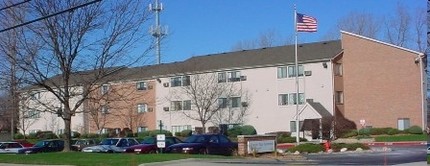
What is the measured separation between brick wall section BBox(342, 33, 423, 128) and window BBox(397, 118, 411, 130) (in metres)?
0.30

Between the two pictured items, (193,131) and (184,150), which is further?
(193,131)

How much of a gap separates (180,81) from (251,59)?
838 cm

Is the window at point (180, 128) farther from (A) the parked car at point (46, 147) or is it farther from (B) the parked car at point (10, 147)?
(B) the parked car at point (10, 147)

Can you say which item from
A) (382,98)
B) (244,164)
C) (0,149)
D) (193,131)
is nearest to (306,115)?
(382,98)

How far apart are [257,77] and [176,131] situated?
39.5ft

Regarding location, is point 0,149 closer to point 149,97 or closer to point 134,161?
point 134,161

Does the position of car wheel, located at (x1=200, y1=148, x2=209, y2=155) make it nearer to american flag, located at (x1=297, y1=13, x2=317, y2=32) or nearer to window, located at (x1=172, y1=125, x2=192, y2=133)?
american flag, located at (x1=297, y1=13, x2=317, y2=32)

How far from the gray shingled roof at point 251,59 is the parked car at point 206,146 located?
2524cm

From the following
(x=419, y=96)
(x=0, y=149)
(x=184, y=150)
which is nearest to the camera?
(x=184, y=150)

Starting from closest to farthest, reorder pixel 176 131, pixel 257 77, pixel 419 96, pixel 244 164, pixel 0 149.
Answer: pixel 244 164 → pixel 0 149 → pixel 419 96 → pixel 257 77 → pixel 176 131

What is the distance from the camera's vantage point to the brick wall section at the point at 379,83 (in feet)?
179

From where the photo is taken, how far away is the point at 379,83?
5612 centimetres

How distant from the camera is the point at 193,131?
6475 centimetres

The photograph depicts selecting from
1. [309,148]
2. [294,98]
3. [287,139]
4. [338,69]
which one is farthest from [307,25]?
[294,98]
